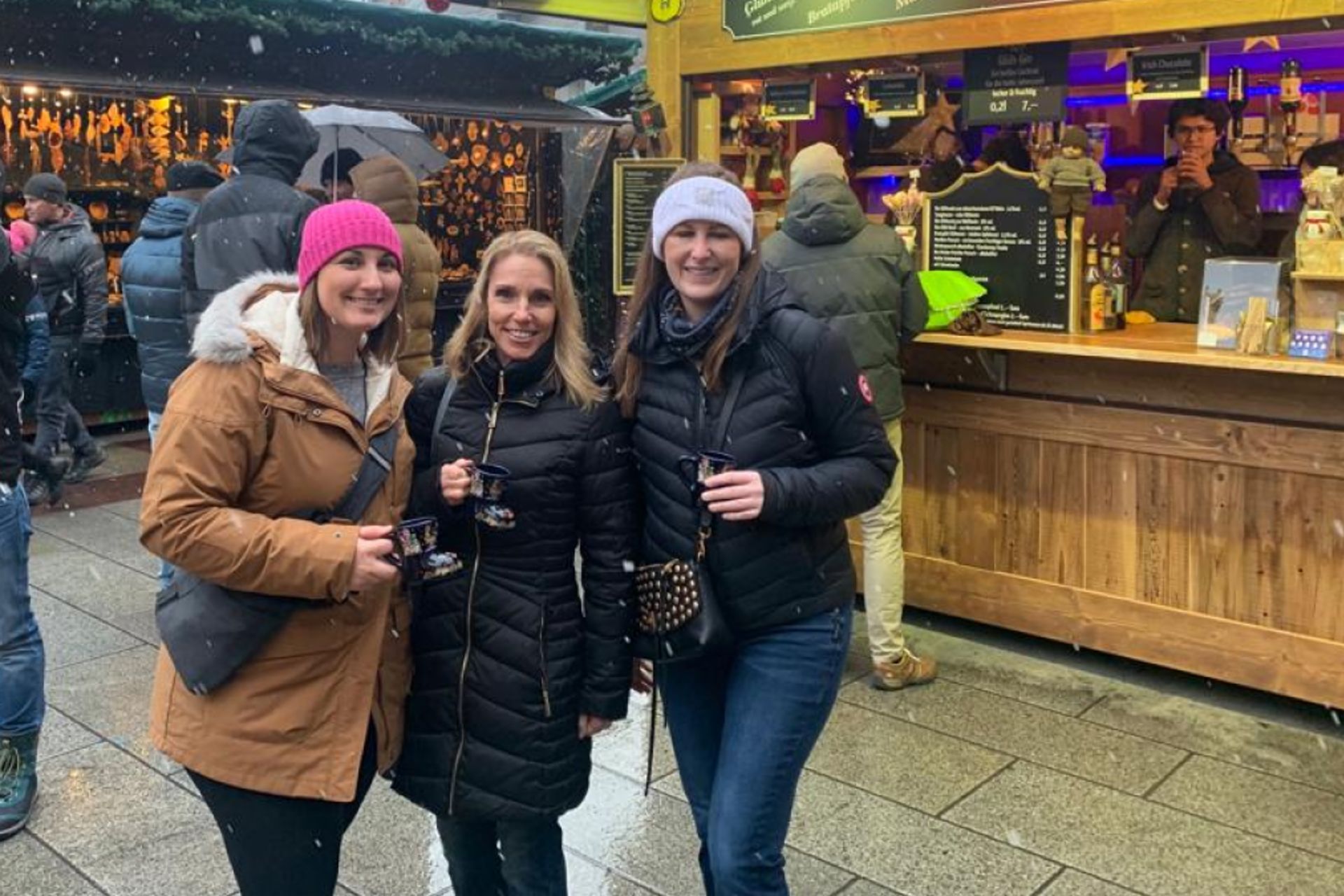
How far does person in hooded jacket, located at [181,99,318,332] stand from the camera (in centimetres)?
506

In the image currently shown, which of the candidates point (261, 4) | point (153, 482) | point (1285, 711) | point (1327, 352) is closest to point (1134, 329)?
point (1327, 352)

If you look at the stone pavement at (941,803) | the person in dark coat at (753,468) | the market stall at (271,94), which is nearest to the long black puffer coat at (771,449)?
the person in dark coat at (753,468)

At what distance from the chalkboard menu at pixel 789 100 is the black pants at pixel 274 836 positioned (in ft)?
16.6

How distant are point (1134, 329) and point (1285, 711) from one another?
1771mm

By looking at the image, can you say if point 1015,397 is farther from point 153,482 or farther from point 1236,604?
point 153,482

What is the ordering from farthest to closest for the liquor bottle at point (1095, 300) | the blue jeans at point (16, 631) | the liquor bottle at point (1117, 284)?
the liquor bottle at point (1117, 284) < the liquor bottle at point (1095, 300) < the blue jeans at point (16, 631)

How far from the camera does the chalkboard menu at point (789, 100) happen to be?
670 centimetres

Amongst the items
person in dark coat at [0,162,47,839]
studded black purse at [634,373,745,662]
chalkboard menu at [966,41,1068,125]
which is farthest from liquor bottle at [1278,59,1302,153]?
person in dark coat at [0,162,47,839]

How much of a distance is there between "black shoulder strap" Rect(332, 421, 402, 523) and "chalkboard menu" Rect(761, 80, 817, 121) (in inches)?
182

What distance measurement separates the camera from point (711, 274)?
8.99ft

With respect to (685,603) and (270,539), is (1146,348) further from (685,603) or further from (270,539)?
(270,539)

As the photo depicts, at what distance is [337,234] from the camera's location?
2494 mm

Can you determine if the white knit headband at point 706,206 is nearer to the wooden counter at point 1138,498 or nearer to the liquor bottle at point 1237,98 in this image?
the wooden counter at point 1138,498

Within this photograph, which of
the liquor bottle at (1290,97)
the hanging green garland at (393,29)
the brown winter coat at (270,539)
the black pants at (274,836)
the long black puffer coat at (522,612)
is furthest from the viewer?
the hanging green garland at (393,29)
